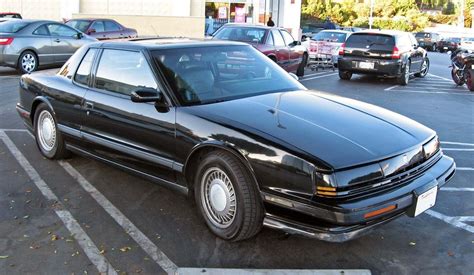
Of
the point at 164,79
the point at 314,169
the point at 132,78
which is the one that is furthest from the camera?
the point at 132,78

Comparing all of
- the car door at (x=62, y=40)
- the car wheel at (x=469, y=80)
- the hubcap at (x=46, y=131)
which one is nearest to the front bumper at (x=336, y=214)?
the hubcap at (x=46, y=131)

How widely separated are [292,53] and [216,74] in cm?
985

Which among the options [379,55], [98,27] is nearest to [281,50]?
[379,55]

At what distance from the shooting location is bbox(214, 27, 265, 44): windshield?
43.3 feet

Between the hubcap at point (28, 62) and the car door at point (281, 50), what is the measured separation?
6.30m

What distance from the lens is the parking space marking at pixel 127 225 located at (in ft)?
12.0

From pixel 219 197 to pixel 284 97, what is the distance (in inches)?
46.9

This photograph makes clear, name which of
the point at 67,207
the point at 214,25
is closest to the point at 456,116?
the point at 67,207

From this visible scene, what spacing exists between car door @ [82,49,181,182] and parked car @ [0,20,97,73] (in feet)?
29.6

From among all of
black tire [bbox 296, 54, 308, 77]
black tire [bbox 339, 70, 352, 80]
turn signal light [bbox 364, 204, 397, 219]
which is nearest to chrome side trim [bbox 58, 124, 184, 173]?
turn signal light [bbox 364, 204, 397, 219]

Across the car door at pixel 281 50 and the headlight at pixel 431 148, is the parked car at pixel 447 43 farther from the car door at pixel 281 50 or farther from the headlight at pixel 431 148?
the headlight at pixel 431 148

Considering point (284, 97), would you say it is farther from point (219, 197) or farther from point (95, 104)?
point (95, 104)

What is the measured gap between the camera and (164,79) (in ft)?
14.6

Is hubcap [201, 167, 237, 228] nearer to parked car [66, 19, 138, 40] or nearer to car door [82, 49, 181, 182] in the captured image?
car door [82, 49, 181, 182]
